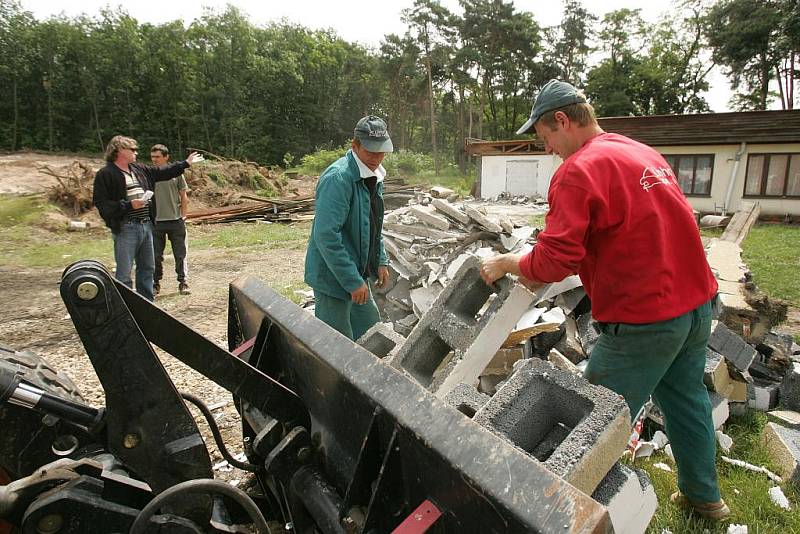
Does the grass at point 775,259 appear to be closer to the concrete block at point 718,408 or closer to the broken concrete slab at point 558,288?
the broken concrete slab at point 558,288

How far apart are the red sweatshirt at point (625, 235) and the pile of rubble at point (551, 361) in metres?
0.42

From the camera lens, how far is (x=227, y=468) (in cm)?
300

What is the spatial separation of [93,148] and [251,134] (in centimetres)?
1241

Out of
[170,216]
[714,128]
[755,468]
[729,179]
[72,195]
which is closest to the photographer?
[755,468]

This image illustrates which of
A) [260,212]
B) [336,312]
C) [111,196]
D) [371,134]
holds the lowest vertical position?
[260,212]

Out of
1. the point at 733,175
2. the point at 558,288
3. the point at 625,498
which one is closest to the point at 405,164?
the point at 733,175

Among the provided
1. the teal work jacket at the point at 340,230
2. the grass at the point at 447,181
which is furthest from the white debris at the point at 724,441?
the grass at the point at 447,181

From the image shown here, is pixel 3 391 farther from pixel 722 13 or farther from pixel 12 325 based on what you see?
pixel 722 13

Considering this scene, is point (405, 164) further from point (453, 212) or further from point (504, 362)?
point (504, 362)

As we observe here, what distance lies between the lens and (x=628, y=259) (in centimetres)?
206

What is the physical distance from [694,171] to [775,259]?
10409 mm

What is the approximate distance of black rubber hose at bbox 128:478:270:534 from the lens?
1499 mm

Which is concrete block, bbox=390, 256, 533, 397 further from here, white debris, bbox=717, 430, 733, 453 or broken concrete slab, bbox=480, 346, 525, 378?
white debris, bbox=717, 430, 733, 453

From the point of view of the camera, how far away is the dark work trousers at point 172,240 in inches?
276
